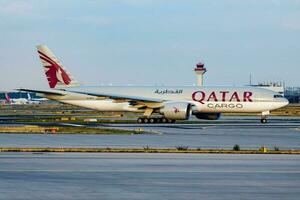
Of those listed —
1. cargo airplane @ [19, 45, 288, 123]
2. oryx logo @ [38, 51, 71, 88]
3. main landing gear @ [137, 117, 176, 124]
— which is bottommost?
main landing gear @ [137, 117, 176, 124]

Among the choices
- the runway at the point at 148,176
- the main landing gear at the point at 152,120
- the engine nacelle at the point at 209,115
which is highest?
the engine nacelle at the point at 209,115

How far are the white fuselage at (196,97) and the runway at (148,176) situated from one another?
3828 cm

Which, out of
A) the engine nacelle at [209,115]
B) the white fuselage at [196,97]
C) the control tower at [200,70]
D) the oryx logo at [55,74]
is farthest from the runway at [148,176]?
the control tower at [200,70]

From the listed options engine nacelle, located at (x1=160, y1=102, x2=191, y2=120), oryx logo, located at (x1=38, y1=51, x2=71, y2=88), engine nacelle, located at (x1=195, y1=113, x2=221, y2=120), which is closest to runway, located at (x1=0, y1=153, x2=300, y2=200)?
engine nacelle, located at (x1=160, y1=102, x2=191, y2=120)

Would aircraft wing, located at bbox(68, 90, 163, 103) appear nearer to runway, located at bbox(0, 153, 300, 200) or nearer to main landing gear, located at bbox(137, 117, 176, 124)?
main landing gear, located at bbox(137, 117, 176, 124)

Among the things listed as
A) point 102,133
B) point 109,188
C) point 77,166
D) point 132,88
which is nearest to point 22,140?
point 102,133

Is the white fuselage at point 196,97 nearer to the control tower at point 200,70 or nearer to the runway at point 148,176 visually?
the runway at point 148,176

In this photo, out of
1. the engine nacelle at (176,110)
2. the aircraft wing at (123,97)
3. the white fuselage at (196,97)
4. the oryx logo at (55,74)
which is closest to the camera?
the engine nacelle at (176,110)

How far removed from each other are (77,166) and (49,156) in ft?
12.9

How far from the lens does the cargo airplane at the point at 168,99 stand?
6419 cm

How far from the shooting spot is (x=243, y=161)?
24094mm

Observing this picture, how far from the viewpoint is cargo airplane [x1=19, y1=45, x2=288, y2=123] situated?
64188 millimetres

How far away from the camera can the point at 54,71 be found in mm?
69500

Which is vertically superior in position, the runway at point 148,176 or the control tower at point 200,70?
the control tower at point 200,70
